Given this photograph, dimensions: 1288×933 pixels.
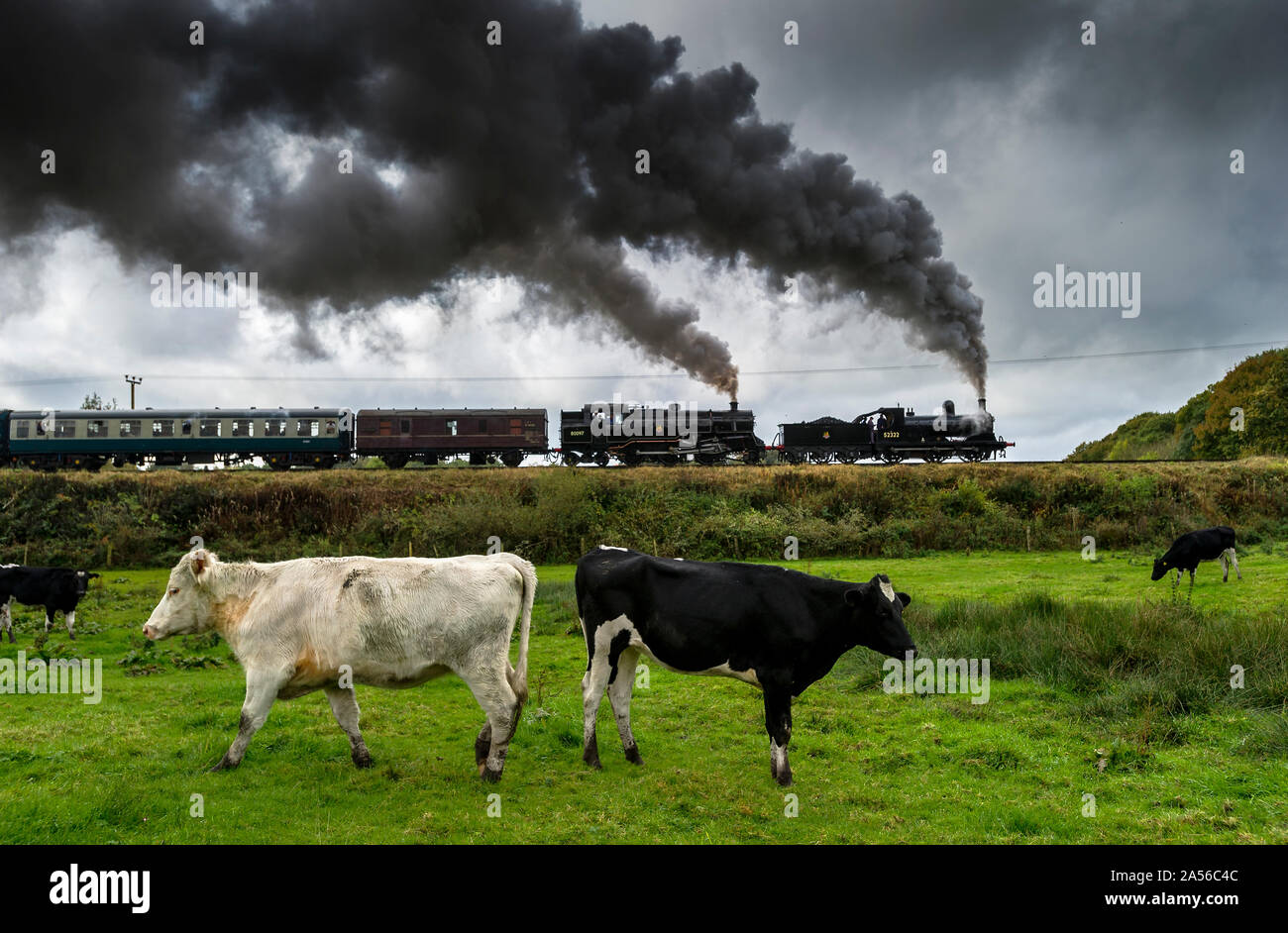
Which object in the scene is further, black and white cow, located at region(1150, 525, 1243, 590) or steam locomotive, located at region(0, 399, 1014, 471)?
steam locomotive, located at region(0, 399, 1014, 471)

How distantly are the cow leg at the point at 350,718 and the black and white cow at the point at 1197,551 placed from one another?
1728 centimetres

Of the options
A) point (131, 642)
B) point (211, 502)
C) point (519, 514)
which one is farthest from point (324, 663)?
point (211, 502)

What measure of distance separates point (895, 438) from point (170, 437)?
4151 centimetres

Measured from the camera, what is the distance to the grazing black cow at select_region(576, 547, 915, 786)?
291 inches

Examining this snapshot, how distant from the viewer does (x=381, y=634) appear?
7.16 metres

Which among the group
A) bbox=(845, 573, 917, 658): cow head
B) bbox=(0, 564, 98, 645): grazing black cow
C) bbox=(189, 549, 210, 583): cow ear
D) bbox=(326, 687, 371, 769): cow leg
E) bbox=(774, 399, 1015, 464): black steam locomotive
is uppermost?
bbox=(774, 399, 1015, 464): black steam locomotive

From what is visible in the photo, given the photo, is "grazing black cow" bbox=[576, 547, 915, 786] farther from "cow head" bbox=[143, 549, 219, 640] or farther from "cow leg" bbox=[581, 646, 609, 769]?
"cow head" bbox=[143, 549, 219, 640]

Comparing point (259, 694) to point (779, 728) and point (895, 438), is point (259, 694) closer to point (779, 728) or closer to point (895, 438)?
point (779, 728)

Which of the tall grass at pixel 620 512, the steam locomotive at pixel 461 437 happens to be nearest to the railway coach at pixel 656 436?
the steam locomotive at pixel 461 437

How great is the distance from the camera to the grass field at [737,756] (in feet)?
21.1

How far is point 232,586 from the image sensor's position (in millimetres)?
7742

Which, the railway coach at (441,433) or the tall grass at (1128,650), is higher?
the railway coach at (441,433)

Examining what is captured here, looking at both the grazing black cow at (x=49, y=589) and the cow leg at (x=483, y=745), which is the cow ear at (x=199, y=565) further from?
the grazing black cow at (x=49, y=589)

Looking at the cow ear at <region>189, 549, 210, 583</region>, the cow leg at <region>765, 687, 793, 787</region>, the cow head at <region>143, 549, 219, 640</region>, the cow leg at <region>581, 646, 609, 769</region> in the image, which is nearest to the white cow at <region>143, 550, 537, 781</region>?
the cow head at <region>143, 549, 219, 640</region>
